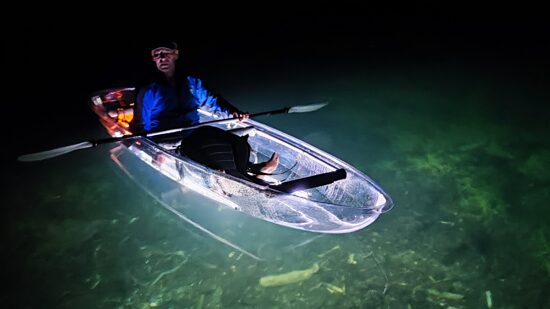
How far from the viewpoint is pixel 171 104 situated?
5438 millimetres

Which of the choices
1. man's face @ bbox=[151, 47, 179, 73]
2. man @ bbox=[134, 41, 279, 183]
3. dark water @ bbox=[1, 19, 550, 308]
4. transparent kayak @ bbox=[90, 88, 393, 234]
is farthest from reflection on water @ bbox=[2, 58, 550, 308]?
man's face @ bbox=[151, 47, 179, 73]

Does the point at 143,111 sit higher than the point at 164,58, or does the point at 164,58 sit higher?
the point at 164,58

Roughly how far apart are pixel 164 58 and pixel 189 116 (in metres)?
0.76

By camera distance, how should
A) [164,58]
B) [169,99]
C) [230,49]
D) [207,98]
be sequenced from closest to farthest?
[164,58]
[169,99]
[207,98]
[230,49]

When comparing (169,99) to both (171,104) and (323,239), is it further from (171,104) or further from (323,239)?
(323,239)

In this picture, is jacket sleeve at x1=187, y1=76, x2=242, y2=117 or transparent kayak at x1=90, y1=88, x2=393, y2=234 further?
jacket sleeve at x1=187, y1=76, x2=242, y2=117

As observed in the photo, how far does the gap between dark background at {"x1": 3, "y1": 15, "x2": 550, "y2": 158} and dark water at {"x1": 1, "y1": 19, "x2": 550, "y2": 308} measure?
215 millimetres

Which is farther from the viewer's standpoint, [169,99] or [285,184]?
[169,99]

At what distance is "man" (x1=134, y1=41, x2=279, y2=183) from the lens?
4895 millimetres

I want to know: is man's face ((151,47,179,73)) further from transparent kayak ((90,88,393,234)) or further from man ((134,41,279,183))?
transparent kayak ((90,88,393,234))

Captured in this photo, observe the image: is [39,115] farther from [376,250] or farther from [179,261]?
[376,250]

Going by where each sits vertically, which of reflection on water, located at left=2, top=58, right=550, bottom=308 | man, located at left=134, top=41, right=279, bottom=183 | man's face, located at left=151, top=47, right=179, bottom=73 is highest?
man's face, located at left=151, top=47, right=179, bottom=73

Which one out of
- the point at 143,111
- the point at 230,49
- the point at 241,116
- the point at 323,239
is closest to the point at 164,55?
the point at 143,111

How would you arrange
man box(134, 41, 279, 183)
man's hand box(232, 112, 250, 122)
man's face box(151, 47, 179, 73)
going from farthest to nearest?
man's hand box(232, 112, 250, 122)
man's face box(151, 47, 179, 73)
man box(134, 41, 279, 183)
